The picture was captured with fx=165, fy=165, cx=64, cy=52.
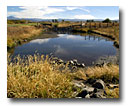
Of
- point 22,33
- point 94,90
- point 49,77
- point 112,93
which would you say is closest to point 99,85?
point 94,90

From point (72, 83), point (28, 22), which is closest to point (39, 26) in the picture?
point (28, 22)

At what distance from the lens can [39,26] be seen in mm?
4223

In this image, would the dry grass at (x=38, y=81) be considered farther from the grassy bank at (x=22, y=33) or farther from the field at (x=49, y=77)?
the grassy bank at (x=22, y=33)

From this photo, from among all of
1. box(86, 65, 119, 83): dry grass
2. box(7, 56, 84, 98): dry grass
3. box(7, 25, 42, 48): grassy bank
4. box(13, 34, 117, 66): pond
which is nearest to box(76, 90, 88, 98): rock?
box(7, 56, 84, 98): dry grass

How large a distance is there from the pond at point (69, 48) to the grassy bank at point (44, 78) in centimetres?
23

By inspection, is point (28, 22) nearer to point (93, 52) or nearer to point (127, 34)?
point (93, 52)

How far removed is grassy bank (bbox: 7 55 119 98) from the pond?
23cm

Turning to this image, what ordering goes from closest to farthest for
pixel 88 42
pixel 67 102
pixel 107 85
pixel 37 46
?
pixel 67 102, pixel 107 85, pixel 37 46, pixel 88 42

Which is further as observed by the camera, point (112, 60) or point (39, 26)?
point (39, 26)

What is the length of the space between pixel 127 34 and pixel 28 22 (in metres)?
2.22

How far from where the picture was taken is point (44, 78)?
3201 millimetres

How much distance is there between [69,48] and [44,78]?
988 mm

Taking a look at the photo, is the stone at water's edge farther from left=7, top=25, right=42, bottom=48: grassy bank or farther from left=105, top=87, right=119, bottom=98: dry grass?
left=7, top=25, right=42, bottom=48: grassy bank

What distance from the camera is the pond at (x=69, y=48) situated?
12.2 ft
